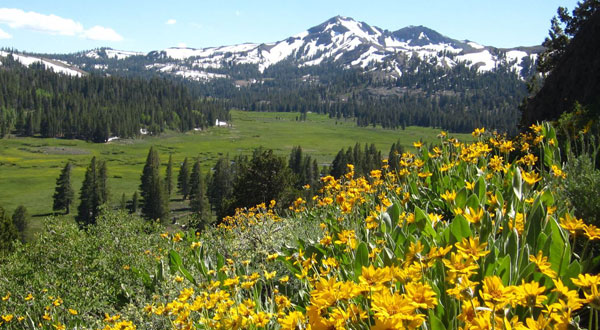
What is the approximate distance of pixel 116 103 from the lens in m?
182

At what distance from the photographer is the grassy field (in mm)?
90000

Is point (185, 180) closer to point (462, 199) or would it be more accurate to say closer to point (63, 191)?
point (63, 191)

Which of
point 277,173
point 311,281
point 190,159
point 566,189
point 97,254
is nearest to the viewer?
point 311,281

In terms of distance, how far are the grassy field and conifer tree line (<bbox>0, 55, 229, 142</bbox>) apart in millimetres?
7137

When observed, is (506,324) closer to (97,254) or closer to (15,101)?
(97,254)

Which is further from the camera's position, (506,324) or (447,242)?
(447,242)

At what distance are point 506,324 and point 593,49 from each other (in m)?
22.5

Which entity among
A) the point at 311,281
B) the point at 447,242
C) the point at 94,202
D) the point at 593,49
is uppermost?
the point at 593,49

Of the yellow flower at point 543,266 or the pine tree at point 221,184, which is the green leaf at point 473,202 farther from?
the pine tree at point 221,184

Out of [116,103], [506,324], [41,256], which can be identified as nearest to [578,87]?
[506,324]

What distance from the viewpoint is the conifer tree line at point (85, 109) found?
486ft

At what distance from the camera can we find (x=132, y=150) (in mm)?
137250

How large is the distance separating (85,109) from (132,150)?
43771 millimetres

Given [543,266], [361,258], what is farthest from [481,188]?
[543,266]
